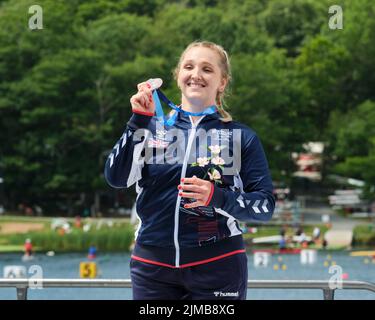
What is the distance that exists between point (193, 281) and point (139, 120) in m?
0.57

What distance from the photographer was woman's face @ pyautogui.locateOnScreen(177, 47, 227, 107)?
11.2ft

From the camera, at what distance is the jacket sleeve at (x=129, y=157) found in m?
3.31

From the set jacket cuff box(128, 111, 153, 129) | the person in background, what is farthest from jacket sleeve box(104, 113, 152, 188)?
the person in background

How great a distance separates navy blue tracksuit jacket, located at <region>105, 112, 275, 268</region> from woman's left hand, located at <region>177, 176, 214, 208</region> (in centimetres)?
7

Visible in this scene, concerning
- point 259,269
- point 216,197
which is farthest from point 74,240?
point 216,197

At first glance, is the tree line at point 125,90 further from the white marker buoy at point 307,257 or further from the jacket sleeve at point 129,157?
the jacket sleeve at point 129,157

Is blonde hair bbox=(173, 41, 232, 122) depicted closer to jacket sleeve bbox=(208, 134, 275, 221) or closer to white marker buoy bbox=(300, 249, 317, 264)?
jacket sleeve bbox=(208, 134, 275, 221)

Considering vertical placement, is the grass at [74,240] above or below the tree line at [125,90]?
below

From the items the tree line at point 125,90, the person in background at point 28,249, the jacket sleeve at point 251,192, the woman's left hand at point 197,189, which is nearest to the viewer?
the woman's left hand at point 197,189

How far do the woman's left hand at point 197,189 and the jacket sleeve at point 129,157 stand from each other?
22cm

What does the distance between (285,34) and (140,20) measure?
11661mm

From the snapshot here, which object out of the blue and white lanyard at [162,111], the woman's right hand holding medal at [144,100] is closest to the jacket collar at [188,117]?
the blue and white lanyard at [162,111]
